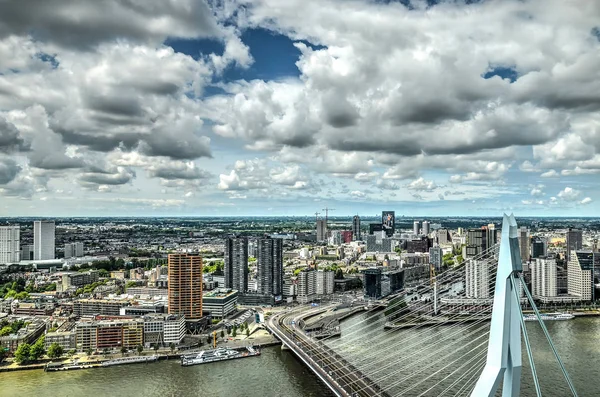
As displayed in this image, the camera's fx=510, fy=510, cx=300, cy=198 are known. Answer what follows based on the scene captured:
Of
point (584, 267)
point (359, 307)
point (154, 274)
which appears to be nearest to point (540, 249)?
point (584, 267)

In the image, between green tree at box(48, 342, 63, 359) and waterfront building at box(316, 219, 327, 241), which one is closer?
green tree at box(48, 342, 63, 359)

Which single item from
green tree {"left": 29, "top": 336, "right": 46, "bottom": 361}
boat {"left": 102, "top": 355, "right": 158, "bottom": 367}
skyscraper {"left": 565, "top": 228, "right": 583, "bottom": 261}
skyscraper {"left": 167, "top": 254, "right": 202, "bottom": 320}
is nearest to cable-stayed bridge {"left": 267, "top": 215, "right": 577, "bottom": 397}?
skyscraper {"left": 167, "top": 254, "right": 202, "bottom": 320}

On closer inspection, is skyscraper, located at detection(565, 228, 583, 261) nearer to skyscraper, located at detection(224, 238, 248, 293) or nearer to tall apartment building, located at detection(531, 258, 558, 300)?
tall apartment building, located at detection(531, 258, 558, 300)

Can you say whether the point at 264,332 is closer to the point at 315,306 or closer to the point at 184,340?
the point at 184,340

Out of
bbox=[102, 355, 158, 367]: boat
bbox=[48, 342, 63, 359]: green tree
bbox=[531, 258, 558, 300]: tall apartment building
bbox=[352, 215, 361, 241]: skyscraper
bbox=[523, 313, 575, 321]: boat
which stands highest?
bbox=[352, 215, 361, 241]: skyscraper

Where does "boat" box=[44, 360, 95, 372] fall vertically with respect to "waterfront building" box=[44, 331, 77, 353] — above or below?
below

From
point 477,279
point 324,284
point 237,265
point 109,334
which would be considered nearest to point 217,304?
point 237,265

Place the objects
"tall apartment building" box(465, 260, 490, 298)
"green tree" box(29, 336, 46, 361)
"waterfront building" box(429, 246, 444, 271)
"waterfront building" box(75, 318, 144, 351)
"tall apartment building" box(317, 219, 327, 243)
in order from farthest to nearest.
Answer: "tall apartment building" box(317, 219, 327, 243)
"waterfront building" box(429, 246, 444, 271)
"tall apartment building" box(465, 260, 490, 298)
"waterfront building" box(75, 318, 144, 351)
"green tree" box(29, 336, 46, 361)

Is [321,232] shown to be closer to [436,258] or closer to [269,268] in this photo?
[436,258]
